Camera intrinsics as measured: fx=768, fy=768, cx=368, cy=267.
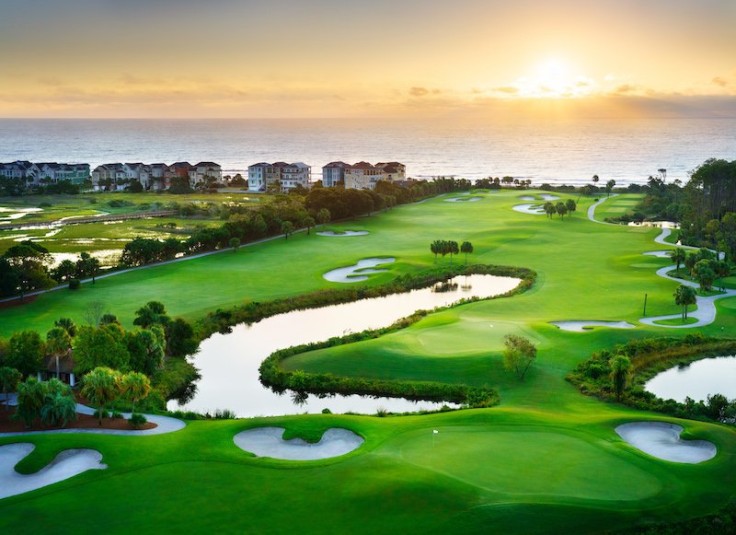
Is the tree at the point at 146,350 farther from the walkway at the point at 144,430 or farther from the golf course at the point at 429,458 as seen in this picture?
the golf course at the point at 429,458

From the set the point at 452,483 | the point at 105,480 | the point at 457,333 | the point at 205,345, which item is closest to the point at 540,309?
the point at 457,333

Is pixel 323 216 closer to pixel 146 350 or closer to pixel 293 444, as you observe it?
pixel 146 350

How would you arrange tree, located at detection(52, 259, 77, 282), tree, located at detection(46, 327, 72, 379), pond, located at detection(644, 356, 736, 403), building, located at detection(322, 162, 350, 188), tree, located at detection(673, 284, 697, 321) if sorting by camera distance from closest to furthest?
tree, located at detection(46, 327, 72, 379) → pond, located at detection(644, 356, 736, 403) → tree, located at detection(673, 284, 697, 321) → tree, located at detection(52, 259, 77, 282) → building, located at detection(322, 162, 350, 188)

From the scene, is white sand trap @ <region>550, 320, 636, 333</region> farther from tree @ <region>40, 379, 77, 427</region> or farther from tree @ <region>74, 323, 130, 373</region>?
tree @ <region>40, 379, 77, 427</region>

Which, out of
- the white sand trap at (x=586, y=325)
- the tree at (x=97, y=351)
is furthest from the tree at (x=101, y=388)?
the white sand trap at (x=586, y=325)

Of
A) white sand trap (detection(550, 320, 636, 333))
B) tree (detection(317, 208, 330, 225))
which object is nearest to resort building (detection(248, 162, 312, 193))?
tree (detection(317, 208, 330, 225))

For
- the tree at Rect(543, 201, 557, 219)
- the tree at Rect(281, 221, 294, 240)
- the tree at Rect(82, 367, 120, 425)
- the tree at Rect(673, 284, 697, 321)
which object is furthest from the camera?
the tree at Rect(543, 201, 557, 219)

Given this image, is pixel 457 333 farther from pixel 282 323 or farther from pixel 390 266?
pixel 390 266
